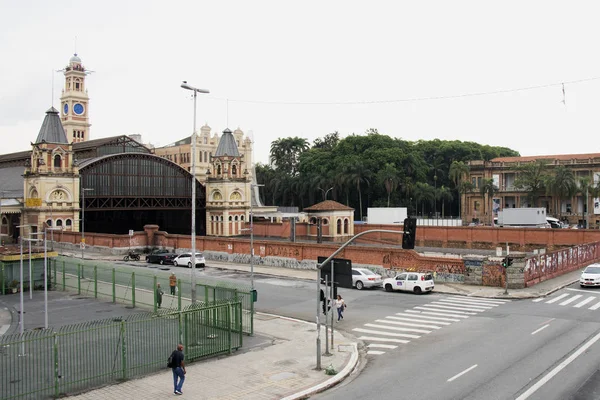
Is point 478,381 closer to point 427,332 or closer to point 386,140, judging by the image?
point 427,332

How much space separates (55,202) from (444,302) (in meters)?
53.2

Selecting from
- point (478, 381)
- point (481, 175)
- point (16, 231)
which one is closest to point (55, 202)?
point (16, 231)

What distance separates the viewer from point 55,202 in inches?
2729

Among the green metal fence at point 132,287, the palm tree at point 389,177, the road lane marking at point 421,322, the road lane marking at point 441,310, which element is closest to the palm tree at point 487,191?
the palm tree at point 389,177

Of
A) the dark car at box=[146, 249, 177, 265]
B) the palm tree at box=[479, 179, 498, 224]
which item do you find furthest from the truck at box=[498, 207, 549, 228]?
the dark car at box=[146, 249, 177, 265]

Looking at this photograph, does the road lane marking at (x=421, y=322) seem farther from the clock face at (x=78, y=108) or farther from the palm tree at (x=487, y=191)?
the clock face at (x=78, y=108)

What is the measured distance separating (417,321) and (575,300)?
447 inches

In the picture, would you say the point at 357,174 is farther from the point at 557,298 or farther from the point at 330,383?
the point at 330,383

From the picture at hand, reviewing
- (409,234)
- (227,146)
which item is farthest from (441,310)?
(227,146)

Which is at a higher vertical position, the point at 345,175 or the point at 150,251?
the point at 345,175

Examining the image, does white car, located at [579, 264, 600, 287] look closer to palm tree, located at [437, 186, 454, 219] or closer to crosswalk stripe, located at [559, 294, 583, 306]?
crosswalk stripe, located at [559, 294, 583, 306]

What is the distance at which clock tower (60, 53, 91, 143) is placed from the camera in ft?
416

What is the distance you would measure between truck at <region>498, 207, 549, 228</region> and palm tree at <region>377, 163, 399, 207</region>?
30.3m

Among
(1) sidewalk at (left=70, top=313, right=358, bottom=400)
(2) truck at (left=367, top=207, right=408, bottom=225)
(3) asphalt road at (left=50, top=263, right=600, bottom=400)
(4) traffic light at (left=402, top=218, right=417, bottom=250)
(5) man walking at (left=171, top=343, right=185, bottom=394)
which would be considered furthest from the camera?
(2) truck at (left=367, top=207, right=408, bottom=225)
